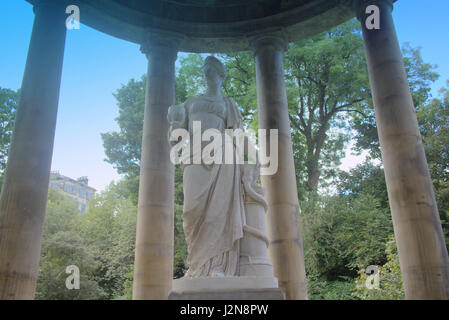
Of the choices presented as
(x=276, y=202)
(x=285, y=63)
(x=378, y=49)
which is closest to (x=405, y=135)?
(x=378, y=49)

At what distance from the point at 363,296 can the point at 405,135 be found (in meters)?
15.6

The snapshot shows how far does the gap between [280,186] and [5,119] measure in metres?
36.3

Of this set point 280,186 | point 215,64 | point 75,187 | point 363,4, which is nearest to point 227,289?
point 215,64

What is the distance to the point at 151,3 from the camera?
91.2 feet

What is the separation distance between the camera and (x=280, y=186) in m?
23.5

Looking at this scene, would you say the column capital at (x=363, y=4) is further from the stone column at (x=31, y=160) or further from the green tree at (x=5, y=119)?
the green tree at (x=5, y=119)

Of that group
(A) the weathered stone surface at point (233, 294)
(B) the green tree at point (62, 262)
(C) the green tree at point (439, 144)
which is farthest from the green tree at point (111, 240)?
(A) the weathered stone surface at point (233, 294)

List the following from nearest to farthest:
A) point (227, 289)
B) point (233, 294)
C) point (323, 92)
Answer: point (233, 294)
point (227, 289)
point (323, 92)

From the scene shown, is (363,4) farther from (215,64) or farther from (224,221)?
(224,221)

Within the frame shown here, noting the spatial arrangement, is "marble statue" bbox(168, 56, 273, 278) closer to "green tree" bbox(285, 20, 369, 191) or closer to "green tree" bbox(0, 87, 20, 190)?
"green tree" bbox(285, 20, 369, 191)

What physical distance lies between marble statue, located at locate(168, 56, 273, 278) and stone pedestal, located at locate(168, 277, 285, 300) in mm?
485

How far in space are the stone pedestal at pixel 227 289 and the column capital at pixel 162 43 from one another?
1938 centimetres

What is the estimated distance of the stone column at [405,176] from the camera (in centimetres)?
1812
